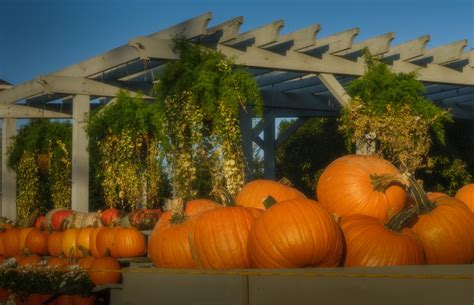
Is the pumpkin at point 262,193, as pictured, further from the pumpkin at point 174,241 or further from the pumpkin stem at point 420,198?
the pumpkin stem at point 420,198

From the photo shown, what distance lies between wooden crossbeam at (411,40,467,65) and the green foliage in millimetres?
6274

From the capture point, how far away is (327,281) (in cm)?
317

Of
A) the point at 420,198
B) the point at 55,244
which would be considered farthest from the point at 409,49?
the point at 420,198

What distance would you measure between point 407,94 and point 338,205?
5842 mm

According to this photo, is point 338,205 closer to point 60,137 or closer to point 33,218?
point 33,218

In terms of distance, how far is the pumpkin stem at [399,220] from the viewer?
418 cm

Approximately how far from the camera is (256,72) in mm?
12211

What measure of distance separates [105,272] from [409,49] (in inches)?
229

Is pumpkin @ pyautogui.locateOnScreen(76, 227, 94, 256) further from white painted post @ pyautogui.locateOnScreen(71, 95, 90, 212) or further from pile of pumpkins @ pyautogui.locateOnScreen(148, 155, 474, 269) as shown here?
pile of pumpkins @ pyautogui.locateOnScreen(148, 155, 474, 269)

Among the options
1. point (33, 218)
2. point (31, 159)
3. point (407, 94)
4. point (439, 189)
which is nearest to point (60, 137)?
point (31, 159)

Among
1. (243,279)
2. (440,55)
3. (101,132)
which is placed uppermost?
(440,55)

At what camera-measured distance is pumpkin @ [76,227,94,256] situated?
868cm

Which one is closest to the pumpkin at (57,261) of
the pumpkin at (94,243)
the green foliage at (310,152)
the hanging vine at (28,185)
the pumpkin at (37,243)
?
the pumpkin at (94,243)

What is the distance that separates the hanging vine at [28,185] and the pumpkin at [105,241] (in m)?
5.17
